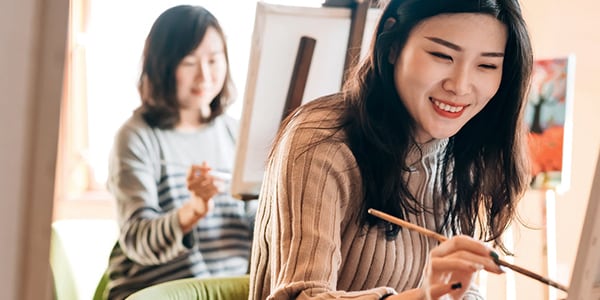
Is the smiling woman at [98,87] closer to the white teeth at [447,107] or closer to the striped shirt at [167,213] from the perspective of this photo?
the striped shirt at [167,213]

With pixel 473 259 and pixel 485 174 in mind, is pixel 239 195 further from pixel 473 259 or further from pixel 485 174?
pixel 473 259

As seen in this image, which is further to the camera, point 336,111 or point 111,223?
point 111,223

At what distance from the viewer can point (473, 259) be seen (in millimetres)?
546

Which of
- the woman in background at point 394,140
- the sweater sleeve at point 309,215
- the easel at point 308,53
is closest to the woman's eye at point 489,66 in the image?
the woman in background at point 394,140

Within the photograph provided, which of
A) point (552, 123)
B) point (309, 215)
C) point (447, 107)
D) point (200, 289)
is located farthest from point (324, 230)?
point (552, 123)

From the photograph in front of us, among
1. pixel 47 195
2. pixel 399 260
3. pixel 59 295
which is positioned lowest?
pixel 59 295

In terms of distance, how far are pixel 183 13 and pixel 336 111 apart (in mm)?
319

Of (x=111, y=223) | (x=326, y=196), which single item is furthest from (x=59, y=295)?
(x=326, y=196)

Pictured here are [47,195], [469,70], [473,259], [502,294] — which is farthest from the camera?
[502,294]

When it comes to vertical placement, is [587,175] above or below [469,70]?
below

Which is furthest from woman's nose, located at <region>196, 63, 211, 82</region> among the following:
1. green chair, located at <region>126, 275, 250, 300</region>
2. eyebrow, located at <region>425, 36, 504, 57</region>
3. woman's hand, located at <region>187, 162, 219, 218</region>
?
eyebrow, located at <region>425, 36, 504, 57</region>

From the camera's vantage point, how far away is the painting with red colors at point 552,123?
0.87 meters

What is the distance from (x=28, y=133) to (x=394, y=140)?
0.39 metres

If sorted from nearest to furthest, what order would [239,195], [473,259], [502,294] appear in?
1. [473,259]
2. [502,294]
3. [239,195]
